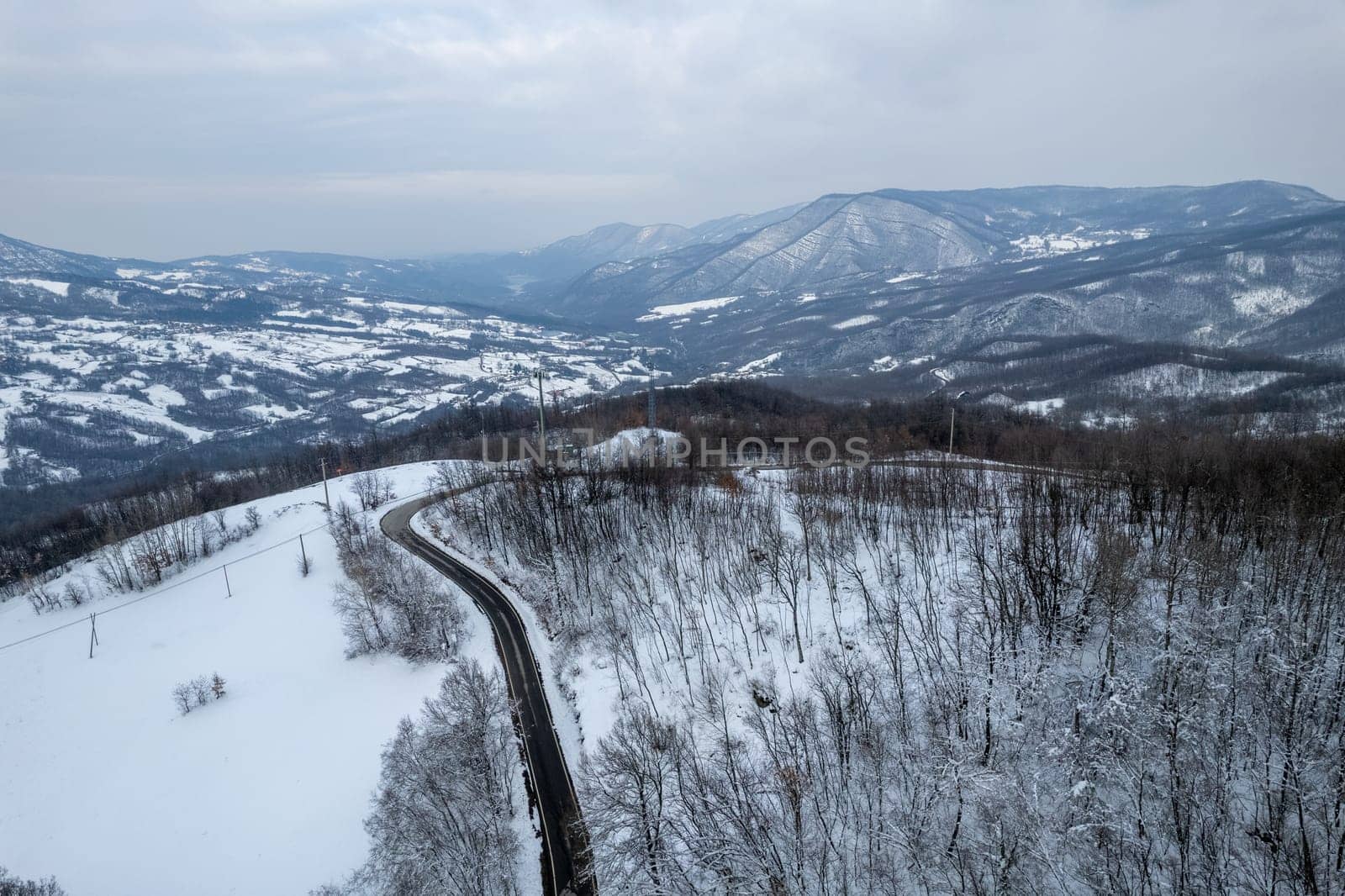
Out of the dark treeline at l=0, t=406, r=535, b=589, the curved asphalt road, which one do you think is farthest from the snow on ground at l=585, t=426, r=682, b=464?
the dark treeline at l=0, t=406, r=535, b=589

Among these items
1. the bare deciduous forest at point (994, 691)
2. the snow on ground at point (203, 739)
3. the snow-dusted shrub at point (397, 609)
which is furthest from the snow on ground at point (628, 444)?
the snow on ground at point (203, 739)

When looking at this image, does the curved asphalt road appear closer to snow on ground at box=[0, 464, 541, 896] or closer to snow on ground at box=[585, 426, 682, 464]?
snow on ground at box=[0, 464, 541, 896]

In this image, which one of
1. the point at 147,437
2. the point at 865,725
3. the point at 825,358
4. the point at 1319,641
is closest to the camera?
the point at 1319,641

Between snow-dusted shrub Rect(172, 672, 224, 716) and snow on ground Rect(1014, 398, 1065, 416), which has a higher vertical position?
snow on ground Rect(1014, 398, 1065, 416)

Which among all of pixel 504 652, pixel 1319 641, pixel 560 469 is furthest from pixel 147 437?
pixel 1319 641

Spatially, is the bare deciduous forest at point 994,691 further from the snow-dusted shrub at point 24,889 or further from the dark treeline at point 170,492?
the dark treeline at point 170,492

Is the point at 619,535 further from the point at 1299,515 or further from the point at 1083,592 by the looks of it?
the point at 1299,515

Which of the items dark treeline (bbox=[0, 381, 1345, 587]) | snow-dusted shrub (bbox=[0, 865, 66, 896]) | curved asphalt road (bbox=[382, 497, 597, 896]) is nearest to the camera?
snow-dusted shrub (bbox=[0, 865, 66, 896])
